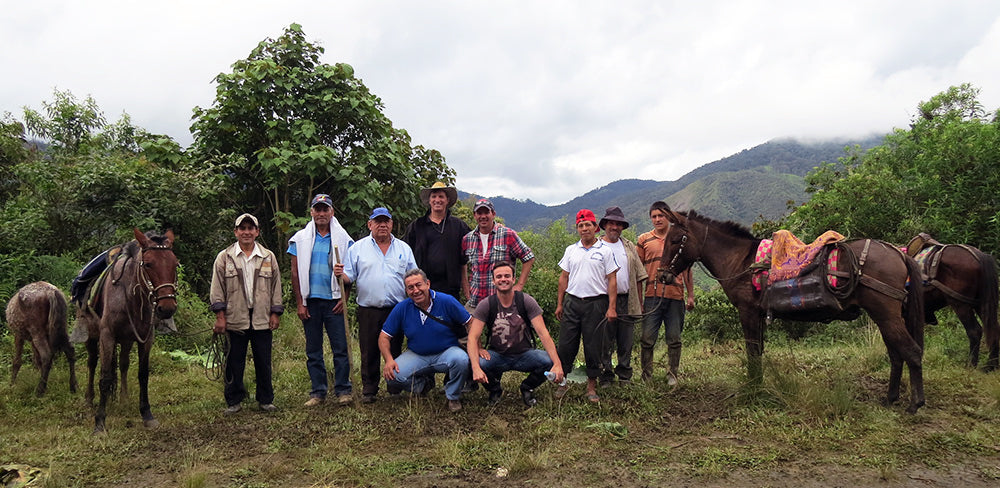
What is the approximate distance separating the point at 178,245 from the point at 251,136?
8.00ft

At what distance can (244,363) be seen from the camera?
5480 mm

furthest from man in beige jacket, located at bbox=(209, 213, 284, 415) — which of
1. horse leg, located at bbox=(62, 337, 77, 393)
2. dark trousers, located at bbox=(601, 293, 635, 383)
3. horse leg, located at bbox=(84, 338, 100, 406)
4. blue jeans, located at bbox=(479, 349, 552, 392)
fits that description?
dark trousers, located at bbox=(601, 293, 635, 383)

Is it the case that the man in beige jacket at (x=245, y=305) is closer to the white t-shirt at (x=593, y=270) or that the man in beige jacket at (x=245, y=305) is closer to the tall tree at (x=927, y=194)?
the white t-shirt at (x=593, y=270)

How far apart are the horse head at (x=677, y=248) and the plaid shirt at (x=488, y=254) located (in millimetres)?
1500

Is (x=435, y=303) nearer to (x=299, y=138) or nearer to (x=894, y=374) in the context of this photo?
(x=894, y=374)

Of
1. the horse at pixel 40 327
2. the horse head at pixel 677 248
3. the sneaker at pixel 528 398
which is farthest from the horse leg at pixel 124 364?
the horse head at pixel 677 248

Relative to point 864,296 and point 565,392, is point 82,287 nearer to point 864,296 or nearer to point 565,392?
point 565,392

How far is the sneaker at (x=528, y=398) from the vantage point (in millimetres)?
5203

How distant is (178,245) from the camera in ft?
32.4

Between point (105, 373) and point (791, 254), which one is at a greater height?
point (791, 254)

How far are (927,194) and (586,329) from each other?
28.8ft

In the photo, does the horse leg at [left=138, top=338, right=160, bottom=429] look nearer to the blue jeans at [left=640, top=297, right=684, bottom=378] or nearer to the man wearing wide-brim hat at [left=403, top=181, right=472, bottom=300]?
the man wearing wide-brim hat at [left=403, top=181, right=472, bottom=300]

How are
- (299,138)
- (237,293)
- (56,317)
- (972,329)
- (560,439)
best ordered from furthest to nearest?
(299,138)
(56,317)
(972,329)
(237,293)
(560,439)

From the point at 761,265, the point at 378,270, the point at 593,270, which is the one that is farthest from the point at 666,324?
the point at 378,270
